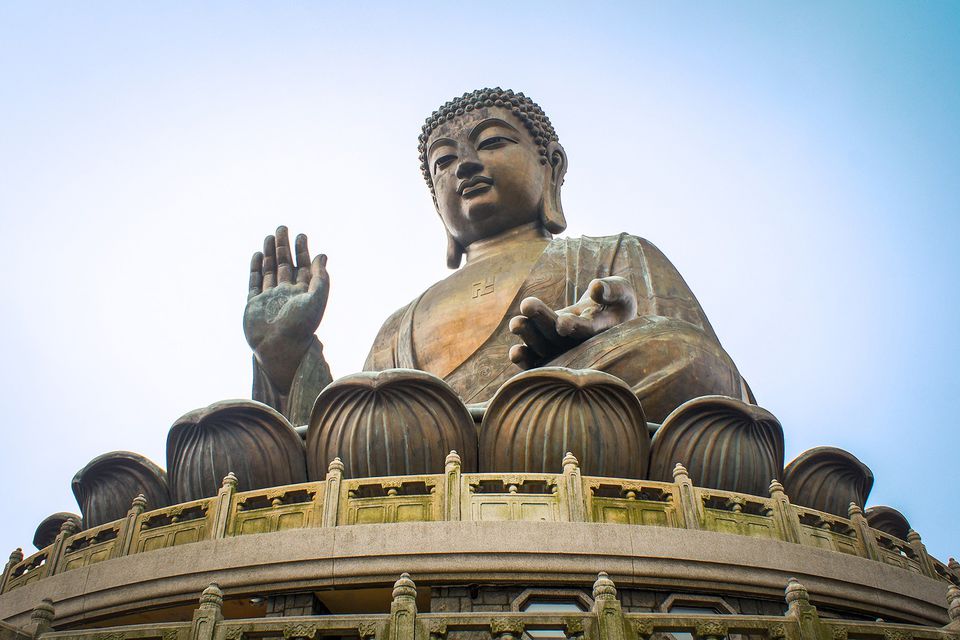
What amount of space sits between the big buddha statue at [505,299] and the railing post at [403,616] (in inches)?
125

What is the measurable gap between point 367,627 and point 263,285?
525 centimetres

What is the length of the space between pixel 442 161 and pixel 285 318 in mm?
2717

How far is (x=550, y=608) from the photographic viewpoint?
5.28 metres

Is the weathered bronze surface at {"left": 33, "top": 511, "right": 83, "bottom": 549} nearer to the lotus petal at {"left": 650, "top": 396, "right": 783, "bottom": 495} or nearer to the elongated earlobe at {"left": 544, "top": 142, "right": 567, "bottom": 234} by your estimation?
the lotus petal at {"left": 650, "top": 396, "right": 783, "bottom": 495}

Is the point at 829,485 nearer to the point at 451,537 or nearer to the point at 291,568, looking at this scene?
the point at 451,537

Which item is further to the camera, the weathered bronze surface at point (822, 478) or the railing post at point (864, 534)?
the weathered bronze surface at point (822, 478)

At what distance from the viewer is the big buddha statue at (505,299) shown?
7547 millimetres

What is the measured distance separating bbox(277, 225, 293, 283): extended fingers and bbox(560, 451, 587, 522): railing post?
4.02 metres

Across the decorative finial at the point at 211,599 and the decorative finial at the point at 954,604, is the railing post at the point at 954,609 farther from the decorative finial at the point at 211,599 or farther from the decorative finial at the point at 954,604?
the decorative finial at the point at 211,599

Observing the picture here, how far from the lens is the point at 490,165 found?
1039 centimetres

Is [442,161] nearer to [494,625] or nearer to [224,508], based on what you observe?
[224,508]

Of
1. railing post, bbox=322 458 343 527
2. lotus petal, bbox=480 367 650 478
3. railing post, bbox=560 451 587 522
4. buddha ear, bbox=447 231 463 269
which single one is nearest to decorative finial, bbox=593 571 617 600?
railing post, bbox=560 451 587 522

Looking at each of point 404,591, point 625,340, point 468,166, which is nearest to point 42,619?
point 404,591

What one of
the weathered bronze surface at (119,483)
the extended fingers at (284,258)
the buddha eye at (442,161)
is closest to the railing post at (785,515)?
the weathered bronze surface at (119,483)
